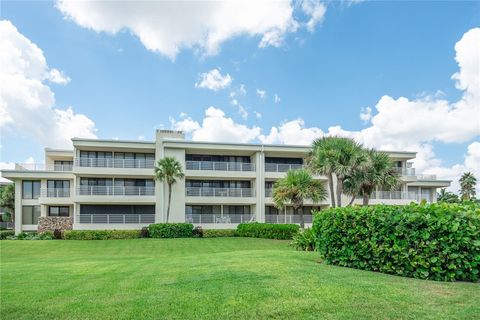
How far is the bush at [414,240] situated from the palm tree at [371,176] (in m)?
19.1

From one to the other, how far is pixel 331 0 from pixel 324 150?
13.0m

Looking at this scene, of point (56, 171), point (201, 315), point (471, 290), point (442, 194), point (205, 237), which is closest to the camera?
point (201, 315)

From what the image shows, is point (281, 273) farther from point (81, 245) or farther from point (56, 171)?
point (56, 171)

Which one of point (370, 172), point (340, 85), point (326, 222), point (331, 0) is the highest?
point (331, 0)

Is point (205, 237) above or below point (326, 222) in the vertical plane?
below

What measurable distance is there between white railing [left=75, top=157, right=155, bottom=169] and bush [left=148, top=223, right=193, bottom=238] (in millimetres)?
6380

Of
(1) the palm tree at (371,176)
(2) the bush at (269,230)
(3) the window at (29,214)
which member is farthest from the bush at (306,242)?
(3) the window at (29,214)

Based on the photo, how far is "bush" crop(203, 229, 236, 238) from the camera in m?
31.0

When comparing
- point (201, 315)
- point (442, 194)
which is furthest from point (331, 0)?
point (442, 194)

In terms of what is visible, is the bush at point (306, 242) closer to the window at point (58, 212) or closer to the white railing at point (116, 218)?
the white railing at point (116, 218)

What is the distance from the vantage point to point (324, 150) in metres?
26.9

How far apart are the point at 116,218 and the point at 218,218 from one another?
370 inches

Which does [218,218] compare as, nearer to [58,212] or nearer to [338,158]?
[338,158]

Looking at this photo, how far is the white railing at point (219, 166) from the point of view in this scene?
3412 centimetres
